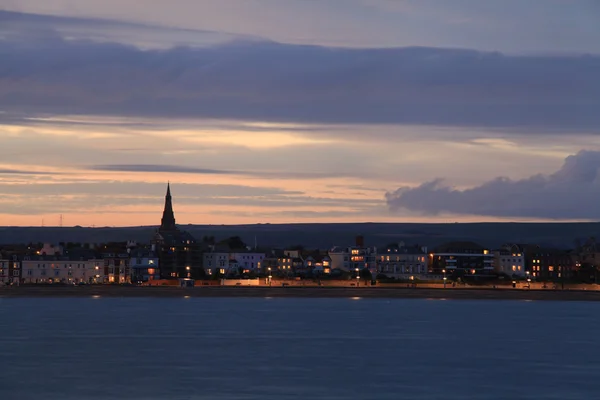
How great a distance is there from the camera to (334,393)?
58969 mm

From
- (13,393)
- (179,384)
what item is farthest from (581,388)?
(13,393)

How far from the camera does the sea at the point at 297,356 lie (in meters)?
60.1

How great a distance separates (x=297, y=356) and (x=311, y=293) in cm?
9657

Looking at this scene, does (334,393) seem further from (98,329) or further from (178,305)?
(178,305)

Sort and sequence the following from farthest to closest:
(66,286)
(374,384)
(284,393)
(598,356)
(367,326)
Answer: (66,286)
(367,326)
(598,356)
(374,384)
(284,393)

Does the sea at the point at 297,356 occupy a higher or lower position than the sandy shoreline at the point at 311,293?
lower

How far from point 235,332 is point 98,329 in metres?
11.1

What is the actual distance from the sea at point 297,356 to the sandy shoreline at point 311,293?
43874mm

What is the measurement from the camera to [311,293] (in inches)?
6816

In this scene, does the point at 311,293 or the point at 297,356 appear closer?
the point at 297,356

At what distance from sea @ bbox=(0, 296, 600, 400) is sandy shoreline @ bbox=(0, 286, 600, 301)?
43874mm

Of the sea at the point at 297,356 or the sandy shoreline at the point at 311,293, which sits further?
the sandy shoreline at the point at 311,293

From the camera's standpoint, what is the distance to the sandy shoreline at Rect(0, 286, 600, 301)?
17125 centimetres

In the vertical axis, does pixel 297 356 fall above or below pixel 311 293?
below
